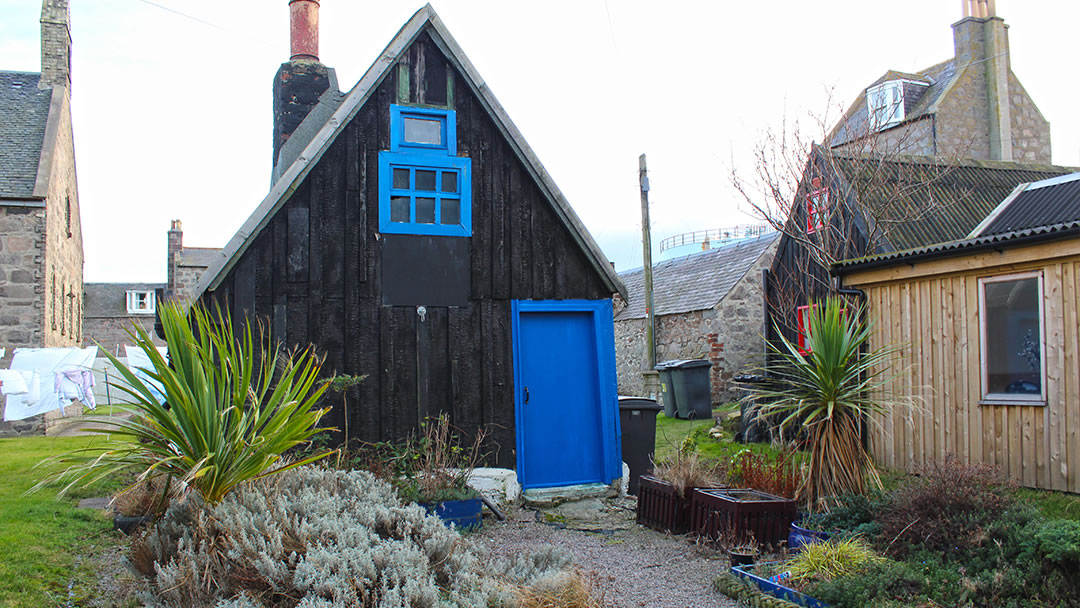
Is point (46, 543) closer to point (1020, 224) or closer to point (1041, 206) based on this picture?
point (1020, 224)

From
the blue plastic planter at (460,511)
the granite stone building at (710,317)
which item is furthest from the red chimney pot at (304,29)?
the granite stone building at (710,317)

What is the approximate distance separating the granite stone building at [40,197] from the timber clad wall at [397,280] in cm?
1148

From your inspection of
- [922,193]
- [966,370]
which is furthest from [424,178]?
[922,193]

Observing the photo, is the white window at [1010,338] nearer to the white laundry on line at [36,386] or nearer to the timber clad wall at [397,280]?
the timber clad wall at [397,280]

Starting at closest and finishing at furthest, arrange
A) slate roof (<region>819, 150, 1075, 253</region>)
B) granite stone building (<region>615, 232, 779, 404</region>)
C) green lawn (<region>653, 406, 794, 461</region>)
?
1. green lawn (<region>653, 406, 794, 461</region>)
2. slate roof (<region>819, 150, 1075, 253</region>)
3. granite stone building (<region>615, 232, 779, 404</region>)

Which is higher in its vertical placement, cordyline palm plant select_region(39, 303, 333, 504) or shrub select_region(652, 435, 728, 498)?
cordyline palm plant select_region(39, 303, 333, 504)

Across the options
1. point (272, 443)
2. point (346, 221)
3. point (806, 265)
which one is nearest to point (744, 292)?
point (806, 265)

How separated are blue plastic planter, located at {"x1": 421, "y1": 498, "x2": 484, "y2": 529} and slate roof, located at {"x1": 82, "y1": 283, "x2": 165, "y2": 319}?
4207 cm

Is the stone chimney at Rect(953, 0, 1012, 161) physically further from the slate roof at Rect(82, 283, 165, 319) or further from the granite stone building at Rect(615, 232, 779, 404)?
the slate roof at Rect(82, 283, 165, 319)

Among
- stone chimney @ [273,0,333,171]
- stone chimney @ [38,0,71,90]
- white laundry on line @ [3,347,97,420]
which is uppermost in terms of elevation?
stone chimney @ [38,0,71,90]

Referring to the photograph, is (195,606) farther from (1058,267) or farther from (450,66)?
(1058,267)

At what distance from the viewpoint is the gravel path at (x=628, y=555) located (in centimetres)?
593

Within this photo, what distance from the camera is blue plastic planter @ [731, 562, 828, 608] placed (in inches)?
212

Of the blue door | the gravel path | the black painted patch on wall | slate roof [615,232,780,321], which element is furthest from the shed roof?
slate roof [615,232,780,321]
